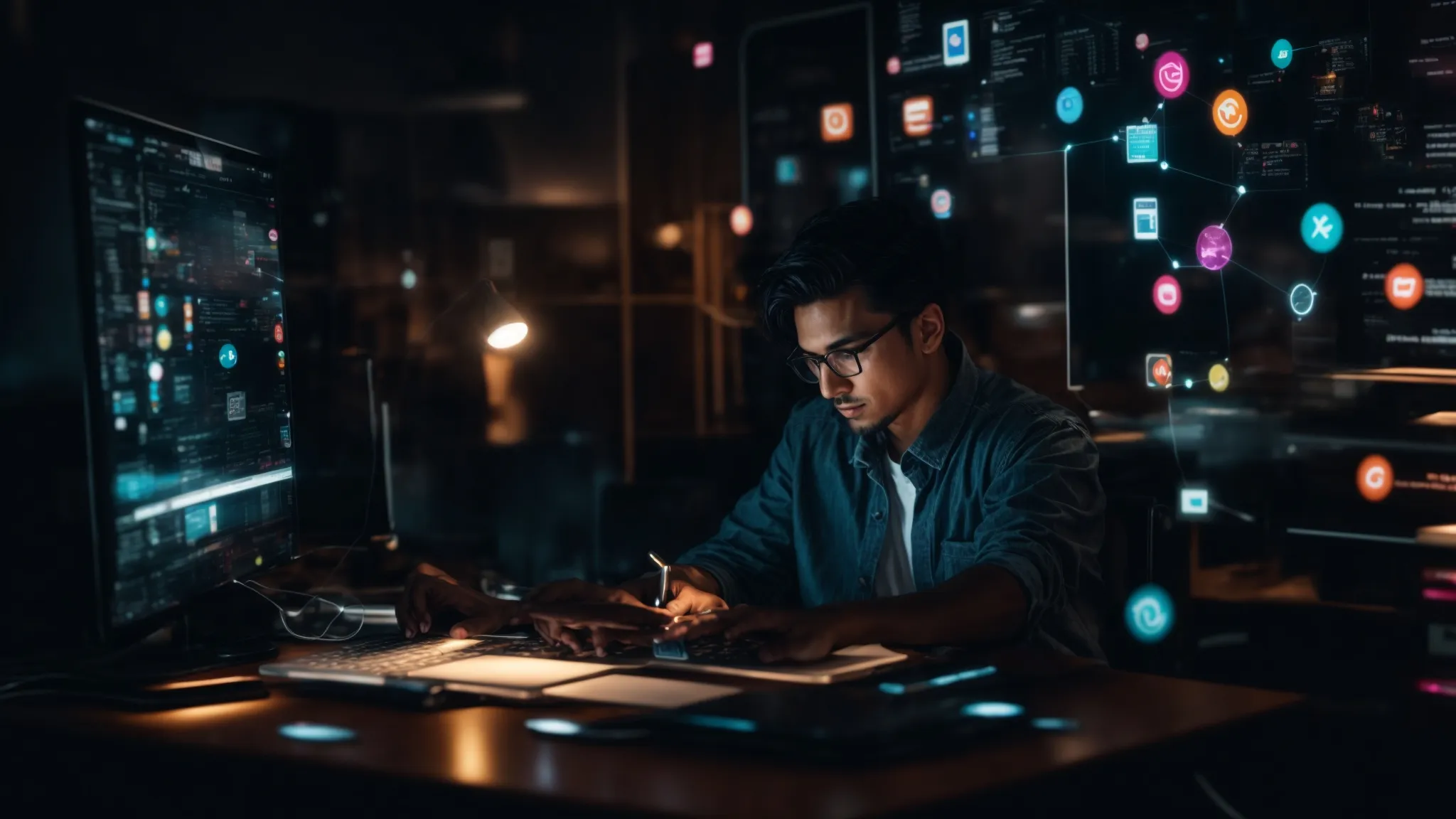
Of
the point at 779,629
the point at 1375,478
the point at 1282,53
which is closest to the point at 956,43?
the point at 1282,53

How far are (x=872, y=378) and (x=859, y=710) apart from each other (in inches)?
36.5

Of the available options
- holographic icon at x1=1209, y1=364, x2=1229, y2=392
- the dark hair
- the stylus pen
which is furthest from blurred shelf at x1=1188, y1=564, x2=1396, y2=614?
the stylus pen

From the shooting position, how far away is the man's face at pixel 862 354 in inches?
84.3

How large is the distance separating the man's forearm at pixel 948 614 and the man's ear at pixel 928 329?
0.48 metres

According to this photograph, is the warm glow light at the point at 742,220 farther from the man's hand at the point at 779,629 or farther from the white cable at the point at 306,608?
the man's hand at the point at 779,629

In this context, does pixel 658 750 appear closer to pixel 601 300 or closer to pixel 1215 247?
pixel 1215 247

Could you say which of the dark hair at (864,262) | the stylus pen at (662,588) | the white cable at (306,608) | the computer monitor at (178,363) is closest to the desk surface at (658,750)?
the computer monitor at (178,363)

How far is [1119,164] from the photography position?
3.21 meters

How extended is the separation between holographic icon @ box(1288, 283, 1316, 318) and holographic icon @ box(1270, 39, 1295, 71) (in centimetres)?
45

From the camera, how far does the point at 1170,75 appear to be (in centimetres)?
309

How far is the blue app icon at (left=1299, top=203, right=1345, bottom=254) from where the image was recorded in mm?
2877

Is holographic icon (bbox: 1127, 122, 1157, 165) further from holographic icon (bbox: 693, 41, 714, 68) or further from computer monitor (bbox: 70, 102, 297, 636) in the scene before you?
computer monitor (bbox: 70, 102, 297, 636)

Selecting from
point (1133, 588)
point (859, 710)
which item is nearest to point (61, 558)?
point (859, 710)

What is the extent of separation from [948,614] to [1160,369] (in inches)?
65.2
